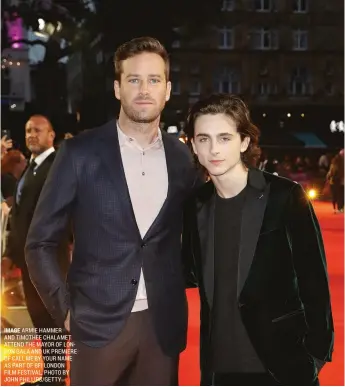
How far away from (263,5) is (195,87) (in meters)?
5.44

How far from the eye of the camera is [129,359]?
2811 millimetres

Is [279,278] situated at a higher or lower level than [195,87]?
lower

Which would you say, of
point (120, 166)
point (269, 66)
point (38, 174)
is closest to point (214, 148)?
point (120, 166)

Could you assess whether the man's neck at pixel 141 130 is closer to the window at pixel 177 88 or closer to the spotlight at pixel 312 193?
the spotlight at pixel 312 193

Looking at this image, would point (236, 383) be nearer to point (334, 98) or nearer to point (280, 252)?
point (280, 252)

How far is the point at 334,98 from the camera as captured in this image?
3644 cm

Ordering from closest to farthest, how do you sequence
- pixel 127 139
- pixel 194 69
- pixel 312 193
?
pixel 127 139 → pixel 312 193 → pixel 194 69

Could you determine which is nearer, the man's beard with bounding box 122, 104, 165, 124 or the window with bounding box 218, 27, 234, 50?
the man's beard with bounding box 122, 104, 165, 124

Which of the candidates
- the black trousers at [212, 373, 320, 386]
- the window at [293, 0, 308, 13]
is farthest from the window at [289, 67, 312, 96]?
the black trousers at [212, 373, 320, 386]

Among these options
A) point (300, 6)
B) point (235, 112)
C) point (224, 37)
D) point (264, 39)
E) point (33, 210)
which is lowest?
point (33, 210)

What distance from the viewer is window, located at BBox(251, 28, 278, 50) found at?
3644cm

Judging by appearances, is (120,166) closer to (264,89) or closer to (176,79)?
Answer: (176,79)

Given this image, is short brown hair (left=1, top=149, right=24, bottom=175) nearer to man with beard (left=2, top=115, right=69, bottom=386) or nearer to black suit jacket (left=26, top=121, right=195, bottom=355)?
man with beard (left=2, top=115, right=69, bottom=386)

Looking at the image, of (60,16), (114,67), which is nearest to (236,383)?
(114,67)
